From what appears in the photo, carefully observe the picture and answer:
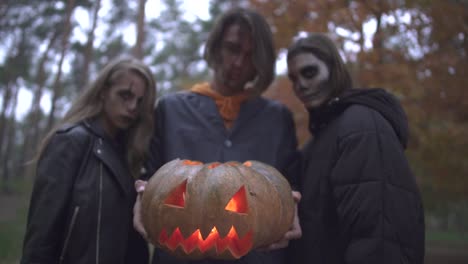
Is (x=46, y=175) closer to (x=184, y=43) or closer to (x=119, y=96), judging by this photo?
(x=119, y=96)

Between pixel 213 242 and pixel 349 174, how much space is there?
0.87 m

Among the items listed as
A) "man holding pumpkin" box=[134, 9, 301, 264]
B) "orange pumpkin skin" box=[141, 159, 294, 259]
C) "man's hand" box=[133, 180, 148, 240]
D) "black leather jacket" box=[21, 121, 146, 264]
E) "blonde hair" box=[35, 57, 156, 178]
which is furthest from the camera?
"blonde hair" box=[35, 57, 156, 178]

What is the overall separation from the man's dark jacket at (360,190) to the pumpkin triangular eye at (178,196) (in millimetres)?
897

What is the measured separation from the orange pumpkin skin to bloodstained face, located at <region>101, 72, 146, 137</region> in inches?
44.7

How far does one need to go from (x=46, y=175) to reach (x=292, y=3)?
15.7ft

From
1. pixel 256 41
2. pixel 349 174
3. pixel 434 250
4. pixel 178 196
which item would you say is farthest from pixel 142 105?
pixel 434 250

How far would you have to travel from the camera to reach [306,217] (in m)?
2.54

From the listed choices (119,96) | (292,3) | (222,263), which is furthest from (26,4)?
(222,263)

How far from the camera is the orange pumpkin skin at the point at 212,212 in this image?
1.99 meters

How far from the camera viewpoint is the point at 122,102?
315 centimetres

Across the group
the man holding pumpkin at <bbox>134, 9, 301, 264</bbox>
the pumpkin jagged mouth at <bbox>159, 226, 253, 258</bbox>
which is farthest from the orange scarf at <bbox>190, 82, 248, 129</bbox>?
the pumpkin jagged mouth at <bbox>159, 226, 253, 258</bbox>

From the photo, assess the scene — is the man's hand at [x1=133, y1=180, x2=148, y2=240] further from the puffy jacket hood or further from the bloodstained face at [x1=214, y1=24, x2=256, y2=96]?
the puffy jacket hood

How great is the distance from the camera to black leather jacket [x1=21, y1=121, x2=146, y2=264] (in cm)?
262

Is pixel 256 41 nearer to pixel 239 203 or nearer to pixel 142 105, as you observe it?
pixel 142 105
